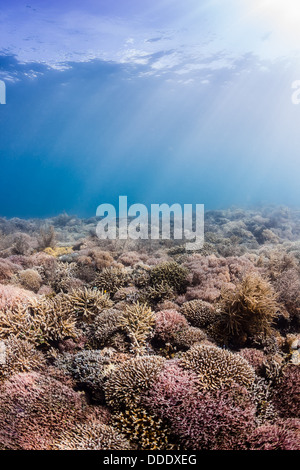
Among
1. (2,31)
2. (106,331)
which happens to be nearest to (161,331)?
(106,331)

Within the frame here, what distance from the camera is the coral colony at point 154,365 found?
294 centimetres

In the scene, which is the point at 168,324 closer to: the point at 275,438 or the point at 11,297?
the point at 275,438

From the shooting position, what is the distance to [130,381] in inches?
134

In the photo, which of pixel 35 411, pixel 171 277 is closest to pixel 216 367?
pixel 35 411

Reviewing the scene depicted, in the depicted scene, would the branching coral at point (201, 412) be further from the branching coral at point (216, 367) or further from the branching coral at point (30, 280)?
the branching coral at point (30, 280)

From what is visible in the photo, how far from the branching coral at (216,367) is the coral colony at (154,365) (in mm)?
15

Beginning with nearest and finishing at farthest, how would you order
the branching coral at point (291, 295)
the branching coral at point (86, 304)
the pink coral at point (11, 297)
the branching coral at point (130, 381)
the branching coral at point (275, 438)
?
the branching coral at point (275, 438), the branching coral at point (130, 381), the pink coral at point (11, 297), the branching coral at point (291, 295), the branching coral at point (86, 304)

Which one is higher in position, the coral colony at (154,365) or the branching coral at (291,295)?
the branching coral at (291,295)

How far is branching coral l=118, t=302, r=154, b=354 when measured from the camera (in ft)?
14.8

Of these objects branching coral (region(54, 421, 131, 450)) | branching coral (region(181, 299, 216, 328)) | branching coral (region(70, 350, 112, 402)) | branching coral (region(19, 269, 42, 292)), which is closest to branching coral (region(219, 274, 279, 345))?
branching coral (region(181, 299, 216, 328))

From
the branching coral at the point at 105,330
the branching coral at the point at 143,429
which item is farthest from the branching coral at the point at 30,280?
the branching coral at the point at 143,429

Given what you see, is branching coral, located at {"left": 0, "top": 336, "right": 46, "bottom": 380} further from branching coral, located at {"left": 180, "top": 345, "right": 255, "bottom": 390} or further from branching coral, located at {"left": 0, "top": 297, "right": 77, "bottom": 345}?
branching coral, located at {"left": 180, "top": 345, "right": 255, "bottom": 390}

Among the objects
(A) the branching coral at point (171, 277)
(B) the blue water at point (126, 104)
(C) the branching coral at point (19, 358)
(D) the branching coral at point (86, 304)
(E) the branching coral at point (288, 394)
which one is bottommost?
(E) the branching coral at point (288, 394)

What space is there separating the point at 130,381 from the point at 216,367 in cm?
124
